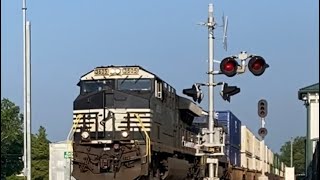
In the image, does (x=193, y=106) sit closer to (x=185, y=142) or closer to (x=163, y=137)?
(x=185, y=142)

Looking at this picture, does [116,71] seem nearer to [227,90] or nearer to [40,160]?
[227,90]

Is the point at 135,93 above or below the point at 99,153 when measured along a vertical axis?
above

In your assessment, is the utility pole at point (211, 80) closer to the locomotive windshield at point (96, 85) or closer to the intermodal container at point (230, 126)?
A: the locomotive windshield at point (96, 85)

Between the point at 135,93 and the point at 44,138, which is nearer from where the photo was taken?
the point at 135,93

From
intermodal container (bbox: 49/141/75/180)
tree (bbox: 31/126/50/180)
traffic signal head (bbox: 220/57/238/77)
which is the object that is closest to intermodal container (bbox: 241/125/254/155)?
intermodal container (bbox: 49/141/75/180)

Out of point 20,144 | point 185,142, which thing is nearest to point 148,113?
point 185,142

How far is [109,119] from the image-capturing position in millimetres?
20891

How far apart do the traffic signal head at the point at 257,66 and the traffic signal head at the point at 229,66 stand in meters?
0.33

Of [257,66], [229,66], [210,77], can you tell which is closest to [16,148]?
[210,77]

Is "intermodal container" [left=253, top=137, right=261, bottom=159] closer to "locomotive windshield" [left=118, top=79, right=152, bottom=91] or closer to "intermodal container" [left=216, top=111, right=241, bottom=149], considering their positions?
"intermodal container" [left=216, top=111, right=241, bottom=149]

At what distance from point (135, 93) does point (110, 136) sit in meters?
1.68

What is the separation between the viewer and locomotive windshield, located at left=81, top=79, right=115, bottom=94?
21.3m

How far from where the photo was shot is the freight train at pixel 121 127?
20.1 metres

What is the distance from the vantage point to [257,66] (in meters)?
13.9
